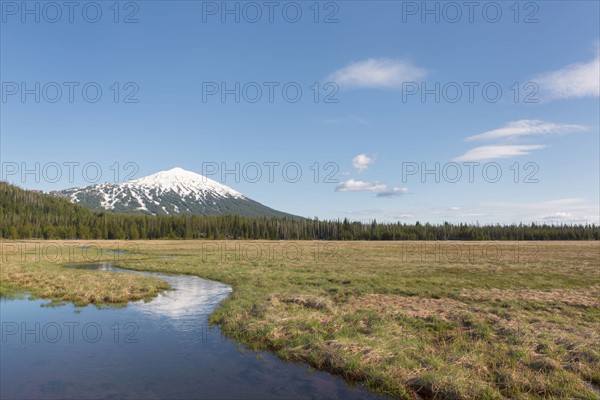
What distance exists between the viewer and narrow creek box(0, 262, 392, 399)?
12422mm

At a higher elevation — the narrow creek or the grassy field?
the grassy field

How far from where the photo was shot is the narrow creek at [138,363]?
1242 cm

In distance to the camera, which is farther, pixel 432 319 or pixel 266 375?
pixel 432 319

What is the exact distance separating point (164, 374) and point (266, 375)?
391 centimetres

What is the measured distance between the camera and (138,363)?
15000 mm

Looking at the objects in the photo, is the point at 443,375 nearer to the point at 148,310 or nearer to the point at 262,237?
the point at 148,310

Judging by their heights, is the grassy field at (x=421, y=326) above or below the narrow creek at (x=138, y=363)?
above

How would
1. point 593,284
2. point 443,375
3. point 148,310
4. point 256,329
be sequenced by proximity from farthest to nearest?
point 593,284 → point 148,310 → point 256,329 → point 443,375

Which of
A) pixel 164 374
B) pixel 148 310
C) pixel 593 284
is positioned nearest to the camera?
pixel 164 374

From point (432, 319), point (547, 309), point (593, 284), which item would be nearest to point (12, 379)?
point (432, 319)

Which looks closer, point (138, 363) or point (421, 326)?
point (138, 363)

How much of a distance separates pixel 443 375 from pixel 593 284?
30739 millimetres

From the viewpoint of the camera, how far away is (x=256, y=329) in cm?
1886

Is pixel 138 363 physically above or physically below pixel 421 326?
below
